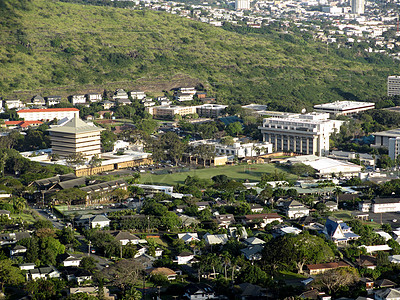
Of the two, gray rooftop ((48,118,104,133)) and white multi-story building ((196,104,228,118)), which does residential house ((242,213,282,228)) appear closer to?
gray rooftop ((48,118,104,133))

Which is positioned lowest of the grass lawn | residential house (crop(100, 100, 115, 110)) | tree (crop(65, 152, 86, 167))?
the grass lawn

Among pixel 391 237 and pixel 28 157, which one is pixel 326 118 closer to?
pixel 28 157

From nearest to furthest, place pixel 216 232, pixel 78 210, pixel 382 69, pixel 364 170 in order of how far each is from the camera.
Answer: pixel 216 232, pixel 78 210, pixel 364 170, pixel 382 69

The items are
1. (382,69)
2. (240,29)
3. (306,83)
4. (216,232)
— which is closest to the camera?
(216,232)

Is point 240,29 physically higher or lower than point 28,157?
higher

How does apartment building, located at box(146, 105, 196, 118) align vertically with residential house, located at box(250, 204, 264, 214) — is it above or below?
above

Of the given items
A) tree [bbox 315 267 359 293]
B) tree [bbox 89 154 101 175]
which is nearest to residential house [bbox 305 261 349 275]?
tree [bbox 315 267 359 293]

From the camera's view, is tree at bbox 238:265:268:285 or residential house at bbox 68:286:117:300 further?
tree at bbox 238:265:268:285

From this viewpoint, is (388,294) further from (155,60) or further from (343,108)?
(155,60)

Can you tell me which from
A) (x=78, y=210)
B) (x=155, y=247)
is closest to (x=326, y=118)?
(x=78, y=210)
